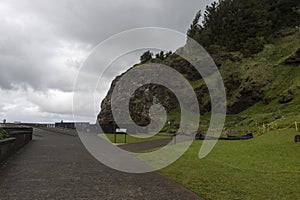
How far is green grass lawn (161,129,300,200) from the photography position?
25.9 ft

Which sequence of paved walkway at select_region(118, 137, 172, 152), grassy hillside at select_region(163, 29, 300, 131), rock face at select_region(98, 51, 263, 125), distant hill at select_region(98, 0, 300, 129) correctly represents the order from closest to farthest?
1. paved walkway at select_region(118, 137, 172, 152)
2. grassy hillside at select_region(163, 29, 300, 131)
3. distant hill at select_region(98, 0, 300, 129)
4. rock face at select_region(98, 51, 263, 125)

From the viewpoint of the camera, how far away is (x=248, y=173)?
10.9m

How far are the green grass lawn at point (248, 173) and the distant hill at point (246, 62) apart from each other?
24.0 meters

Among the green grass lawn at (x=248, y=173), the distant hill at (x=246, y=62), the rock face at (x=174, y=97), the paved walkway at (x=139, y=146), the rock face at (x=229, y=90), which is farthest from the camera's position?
the rock face at (x=174, y=97)

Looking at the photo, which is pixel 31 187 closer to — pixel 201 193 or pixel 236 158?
pixel 201 193

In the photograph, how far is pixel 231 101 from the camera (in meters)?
55.8

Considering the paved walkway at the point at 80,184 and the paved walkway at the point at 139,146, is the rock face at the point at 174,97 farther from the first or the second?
the paved walkway at the point at 80,184

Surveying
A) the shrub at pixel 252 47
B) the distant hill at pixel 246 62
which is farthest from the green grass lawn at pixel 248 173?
the shrub at pixel 252 47

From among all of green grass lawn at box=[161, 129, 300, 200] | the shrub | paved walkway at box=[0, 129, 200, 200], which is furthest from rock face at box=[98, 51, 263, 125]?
paved walkway at box=[0, 129, 200, 200]

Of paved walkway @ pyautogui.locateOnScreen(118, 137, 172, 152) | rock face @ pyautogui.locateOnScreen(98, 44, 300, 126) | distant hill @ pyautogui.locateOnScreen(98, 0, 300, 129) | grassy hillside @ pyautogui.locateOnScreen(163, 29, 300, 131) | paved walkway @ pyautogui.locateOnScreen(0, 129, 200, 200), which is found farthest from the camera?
rock face @ pyautogui.locateOnScreen(98, 44, 300, 126)

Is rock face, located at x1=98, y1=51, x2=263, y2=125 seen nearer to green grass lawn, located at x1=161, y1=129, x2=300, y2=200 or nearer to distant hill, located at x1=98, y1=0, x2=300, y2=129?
distant hill, located at x1=98, y1=0, x2=300, y2=129

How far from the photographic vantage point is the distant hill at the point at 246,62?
5101cm

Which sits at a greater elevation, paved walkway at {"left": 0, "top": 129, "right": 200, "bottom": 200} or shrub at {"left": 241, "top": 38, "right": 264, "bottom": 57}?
shrub at {"left": 241, "top": 38, "right": 264, "bottom": 57}

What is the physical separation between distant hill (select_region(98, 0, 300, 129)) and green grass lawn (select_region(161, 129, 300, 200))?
24.0 meters
